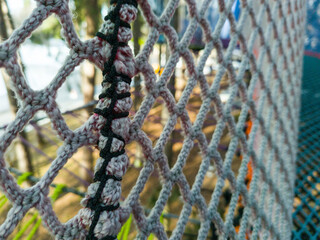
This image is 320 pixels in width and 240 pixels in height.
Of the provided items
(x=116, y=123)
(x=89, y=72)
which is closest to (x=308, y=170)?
(x=116, y=123)

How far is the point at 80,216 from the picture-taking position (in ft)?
0.96

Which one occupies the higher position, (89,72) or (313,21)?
(313,21)

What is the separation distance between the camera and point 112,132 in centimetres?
30

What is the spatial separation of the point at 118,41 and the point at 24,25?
0.31ft

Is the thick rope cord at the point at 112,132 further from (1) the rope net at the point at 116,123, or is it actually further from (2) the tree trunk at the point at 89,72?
(2) the tree trunk at the point at 89,72

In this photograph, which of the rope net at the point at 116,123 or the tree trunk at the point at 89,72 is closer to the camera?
the rope net at the point at 116,123

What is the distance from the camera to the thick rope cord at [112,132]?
284mm

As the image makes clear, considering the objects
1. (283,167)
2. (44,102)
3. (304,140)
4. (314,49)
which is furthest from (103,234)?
(314,49)

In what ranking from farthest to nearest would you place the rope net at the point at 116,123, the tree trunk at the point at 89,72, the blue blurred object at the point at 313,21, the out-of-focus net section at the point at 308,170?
the blue blurred object at the point at 313,21
the tree trunk at the point at 89,72
the out-of-focus net section at the point at 308,170
the rope net at the point at 116,123

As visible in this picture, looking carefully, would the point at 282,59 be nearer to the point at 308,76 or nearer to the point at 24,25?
the point at 24,25

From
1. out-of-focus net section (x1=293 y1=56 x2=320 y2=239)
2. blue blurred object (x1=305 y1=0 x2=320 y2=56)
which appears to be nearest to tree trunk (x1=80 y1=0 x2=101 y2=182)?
out-of-focus net section (x1=293 y1=56 x2=320 y2=239)

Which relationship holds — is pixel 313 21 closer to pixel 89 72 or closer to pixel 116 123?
pixel 89 72

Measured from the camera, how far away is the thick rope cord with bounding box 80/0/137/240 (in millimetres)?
284

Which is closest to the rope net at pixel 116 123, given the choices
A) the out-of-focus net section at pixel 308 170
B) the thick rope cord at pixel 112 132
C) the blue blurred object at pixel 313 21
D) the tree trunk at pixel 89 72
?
the thick rope cord at pixel 112 132
